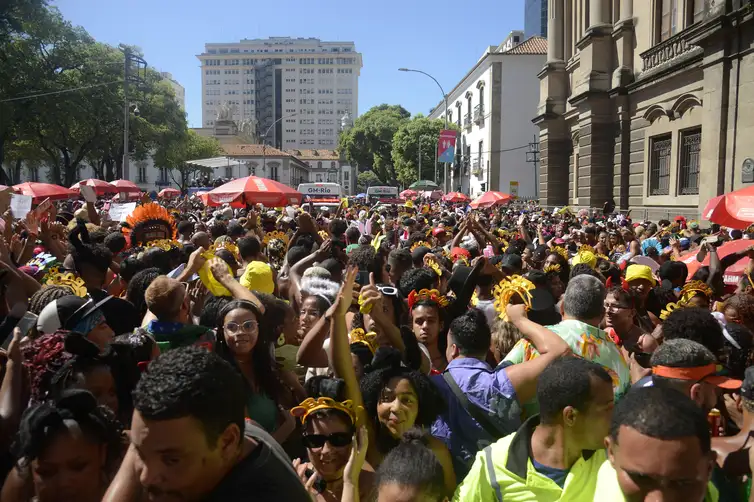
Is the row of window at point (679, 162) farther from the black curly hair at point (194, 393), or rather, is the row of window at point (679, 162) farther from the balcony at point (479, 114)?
the balcony at point (479, 114)

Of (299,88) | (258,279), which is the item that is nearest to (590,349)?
(258,279)

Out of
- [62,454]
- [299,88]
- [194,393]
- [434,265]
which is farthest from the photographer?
[299,88]

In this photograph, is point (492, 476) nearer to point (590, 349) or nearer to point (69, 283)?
point (590, 349)

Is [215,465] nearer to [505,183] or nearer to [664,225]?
[664,225]

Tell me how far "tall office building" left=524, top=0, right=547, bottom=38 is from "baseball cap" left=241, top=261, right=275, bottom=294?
85.2 meters

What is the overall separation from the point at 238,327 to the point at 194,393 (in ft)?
6.18

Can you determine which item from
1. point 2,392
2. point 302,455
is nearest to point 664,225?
point 302,455

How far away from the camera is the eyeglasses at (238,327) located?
11.9 ft

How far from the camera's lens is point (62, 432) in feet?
7.33

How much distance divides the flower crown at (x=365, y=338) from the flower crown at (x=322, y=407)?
2.73ft

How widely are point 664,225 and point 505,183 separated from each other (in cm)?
3975

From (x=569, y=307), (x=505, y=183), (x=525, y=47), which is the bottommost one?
(x=569, y=307)

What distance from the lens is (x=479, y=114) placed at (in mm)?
56625

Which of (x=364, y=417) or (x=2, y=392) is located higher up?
(x=2, y=392)
